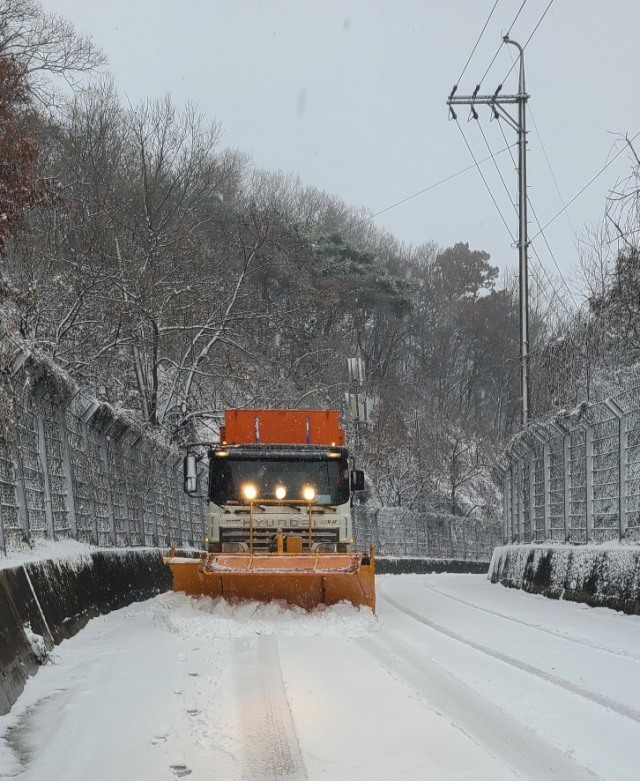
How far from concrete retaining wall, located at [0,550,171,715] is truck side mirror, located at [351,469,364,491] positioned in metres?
3.74

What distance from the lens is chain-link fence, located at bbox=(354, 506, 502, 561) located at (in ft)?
143

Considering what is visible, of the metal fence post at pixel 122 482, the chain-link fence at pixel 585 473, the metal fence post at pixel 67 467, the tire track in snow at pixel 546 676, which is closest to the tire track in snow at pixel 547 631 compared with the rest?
the tire track in snow at pixel 546 676

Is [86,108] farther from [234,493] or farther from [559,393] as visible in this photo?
[234,493]

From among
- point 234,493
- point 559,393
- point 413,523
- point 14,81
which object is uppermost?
point 14,81

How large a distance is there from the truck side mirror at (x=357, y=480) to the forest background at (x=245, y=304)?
1.10 metres

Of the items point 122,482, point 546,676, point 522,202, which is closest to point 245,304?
point 522,202

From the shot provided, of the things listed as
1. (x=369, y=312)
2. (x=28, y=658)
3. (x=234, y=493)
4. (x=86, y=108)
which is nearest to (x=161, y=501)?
(x=234, y=493)

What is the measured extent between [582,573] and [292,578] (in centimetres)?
562

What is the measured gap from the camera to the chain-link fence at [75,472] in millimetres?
11281

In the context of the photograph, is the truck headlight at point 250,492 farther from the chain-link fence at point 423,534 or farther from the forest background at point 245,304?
the chain-link fence at point 423,534

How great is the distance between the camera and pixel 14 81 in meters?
13.0

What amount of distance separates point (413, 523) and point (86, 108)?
2300 cm

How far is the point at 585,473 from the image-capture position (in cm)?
1809

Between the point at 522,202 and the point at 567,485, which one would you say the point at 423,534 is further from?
the point at 567,485
